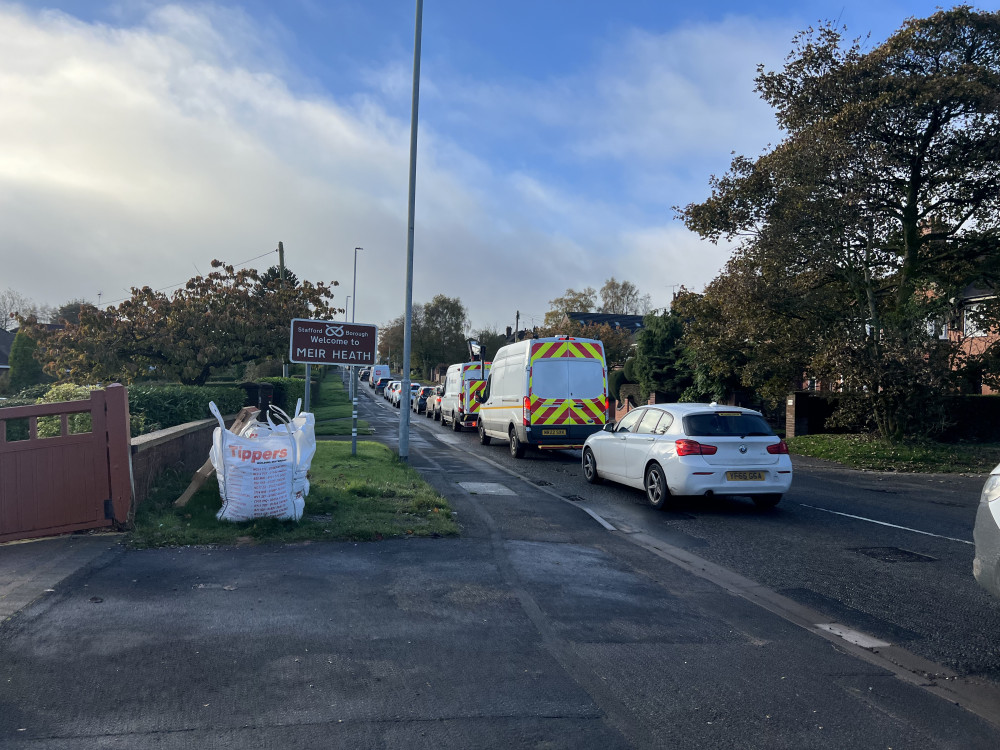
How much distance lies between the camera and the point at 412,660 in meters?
4.78

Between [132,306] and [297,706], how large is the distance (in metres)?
21.2

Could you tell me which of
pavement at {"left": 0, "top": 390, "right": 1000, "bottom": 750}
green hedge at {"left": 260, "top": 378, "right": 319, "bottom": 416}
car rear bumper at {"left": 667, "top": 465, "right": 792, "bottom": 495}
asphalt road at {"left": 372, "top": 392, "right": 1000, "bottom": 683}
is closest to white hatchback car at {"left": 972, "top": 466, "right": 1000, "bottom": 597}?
asphalt road at {"left": 372, "top": 392, "right": 1000, "bottom": 683}

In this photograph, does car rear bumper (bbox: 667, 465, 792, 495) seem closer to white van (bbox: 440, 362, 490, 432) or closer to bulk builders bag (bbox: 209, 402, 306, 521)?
bulk builders bag (bbox: 209, 402, 306, 521)

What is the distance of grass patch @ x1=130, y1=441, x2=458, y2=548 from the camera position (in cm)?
795

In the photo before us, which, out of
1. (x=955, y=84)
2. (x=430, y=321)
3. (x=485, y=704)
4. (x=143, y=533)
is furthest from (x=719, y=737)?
(x=430, y=321)

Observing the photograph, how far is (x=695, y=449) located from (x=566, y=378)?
7.65 meters

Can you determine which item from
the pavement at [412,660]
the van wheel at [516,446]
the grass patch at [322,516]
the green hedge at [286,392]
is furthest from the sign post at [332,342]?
the green hedge at [286,392]

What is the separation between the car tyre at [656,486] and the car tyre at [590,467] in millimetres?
2225

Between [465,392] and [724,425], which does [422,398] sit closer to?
[465,392]

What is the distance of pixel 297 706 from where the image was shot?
13.3 ft

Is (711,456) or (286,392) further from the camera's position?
(286,392)

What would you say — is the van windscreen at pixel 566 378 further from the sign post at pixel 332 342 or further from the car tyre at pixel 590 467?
the sign post at pixel 332 342

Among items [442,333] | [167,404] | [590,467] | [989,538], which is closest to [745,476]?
[590,467]

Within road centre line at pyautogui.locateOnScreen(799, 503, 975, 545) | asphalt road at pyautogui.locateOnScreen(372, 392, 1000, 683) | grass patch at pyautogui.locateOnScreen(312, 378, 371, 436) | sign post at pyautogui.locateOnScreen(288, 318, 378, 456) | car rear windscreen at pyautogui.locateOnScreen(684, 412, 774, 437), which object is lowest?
asphalt road at pyautogui.locateOnScreen(372, 392, 1000, 683)
